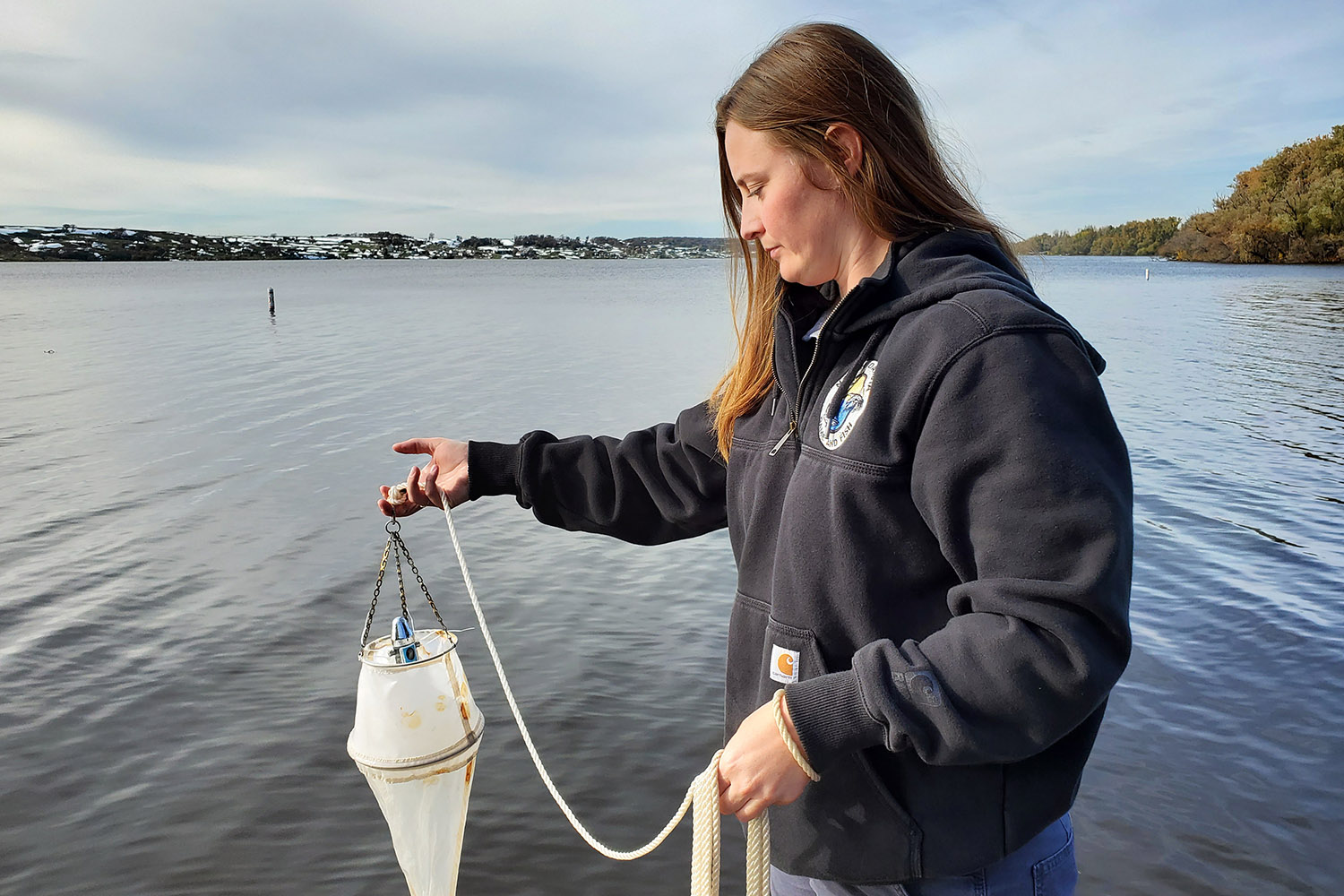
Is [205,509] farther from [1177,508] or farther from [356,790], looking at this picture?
[1177,508]

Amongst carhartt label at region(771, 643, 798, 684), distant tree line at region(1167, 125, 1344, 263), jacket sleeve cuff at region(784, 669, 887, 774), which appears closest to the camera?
jacket sleeve cuff at region(784, 669, 887, 774)

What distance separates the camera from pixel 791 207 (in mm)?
2061

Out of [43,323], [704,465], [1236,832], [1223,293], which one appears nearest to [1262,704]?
[1236,832]

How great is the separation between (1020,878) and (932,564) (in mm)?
633

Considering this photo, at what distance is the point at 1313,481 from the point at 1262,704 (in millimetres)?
6755

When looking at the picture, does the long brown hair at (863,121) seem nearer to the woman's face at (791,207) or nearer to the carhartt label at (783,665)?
the woman's face at (791,207)

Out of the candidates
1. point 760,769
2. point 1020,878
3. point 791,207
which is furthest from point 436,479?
point 1020,878

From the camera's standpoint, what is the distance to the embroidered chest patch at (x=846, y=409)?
A: 72.1 inches

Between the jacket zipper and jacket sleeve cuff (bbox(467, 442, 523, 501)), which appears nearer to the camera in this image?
the jacket zipper

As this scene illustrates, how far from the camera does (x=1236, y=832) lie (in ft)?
17.1

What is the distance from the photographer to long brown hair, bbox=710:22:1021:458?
1983mm

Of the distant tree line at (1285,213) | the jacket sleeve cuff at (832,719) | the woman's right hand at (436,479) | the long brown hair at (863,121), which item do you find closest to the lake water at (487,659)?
the long brown hair at (863,121)

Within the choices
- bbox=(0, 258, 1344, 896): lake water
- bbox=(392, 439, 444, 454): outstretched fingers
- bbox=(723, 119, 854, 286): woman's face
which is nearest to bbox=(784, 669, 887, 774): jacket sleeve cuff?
bbox=(723, 119, 854, 286): woman's face

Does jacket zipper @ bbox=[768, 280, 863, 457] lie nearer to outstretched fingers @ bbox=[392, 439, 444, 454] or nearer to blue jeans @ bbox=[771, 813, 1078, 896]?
blue jeans @ bbox=[771, 813, 1078, 896]
